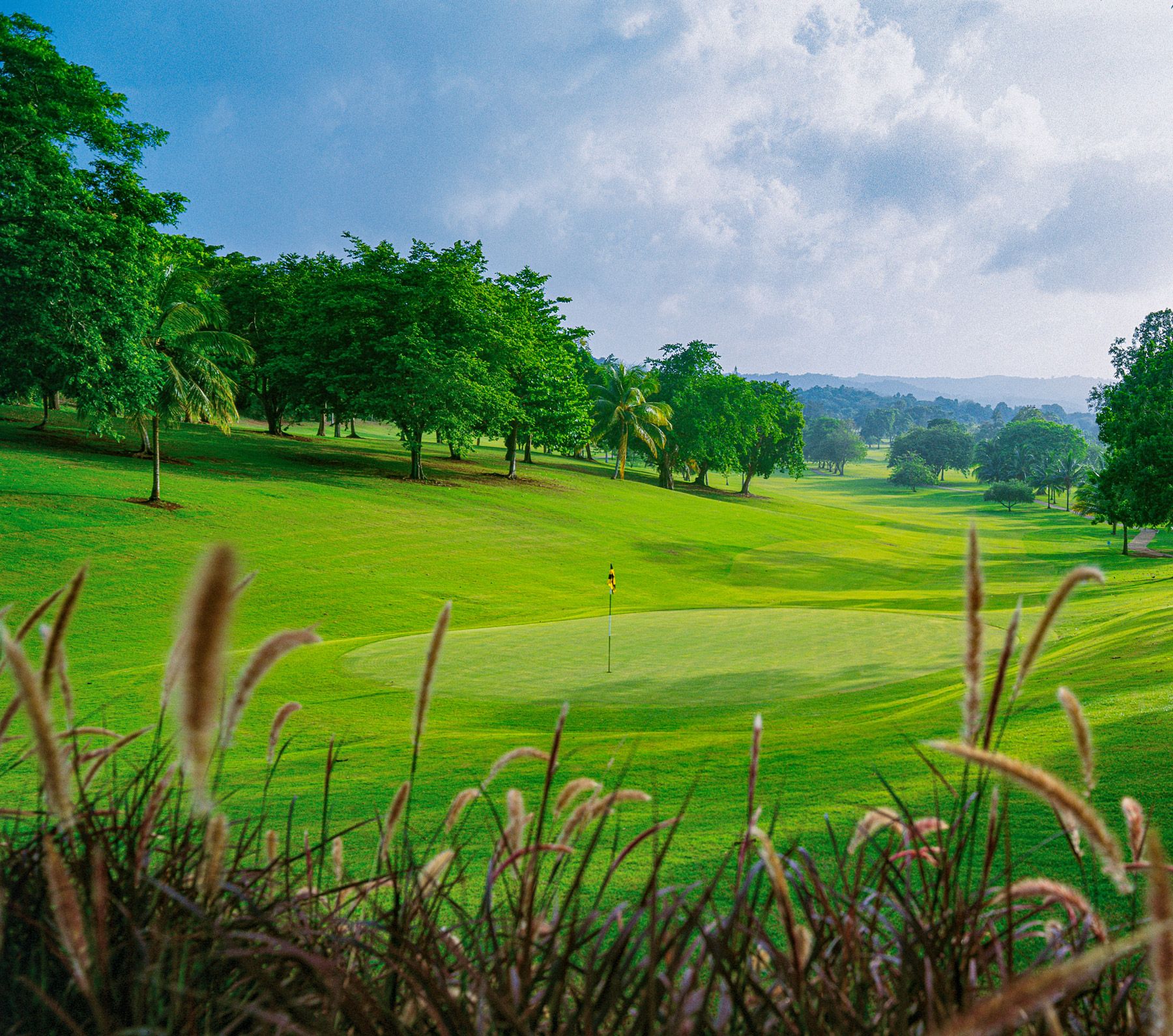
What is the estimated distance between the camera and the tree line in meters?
22.0

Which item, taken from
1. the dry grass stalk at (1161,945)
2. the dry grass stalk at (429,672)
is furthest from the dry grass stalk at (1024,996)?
the dry grass stalk at (429,672)

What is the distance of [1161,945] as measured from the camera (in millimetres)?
805

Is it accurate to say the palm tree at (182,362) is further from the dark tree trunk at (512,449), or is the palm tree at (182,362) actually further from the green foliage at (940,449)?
the green foliage at (940,449)

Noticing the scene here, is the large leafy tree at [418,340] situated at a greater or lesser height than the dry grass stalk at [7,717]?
greater

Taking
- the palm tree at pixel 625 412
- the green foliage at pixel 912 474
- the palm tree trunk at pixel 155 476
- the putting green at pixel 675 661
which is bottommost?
the putting green at pixel 675 661

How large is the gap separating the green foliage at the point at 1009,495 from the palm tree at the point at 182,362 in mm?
76297

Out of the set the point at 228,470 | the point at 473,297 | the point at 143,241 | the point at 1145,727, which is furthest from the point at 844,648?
the point at 473,297

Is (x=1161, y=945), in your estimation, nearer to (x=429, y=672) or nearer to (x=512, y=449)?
(x=429, y=672)

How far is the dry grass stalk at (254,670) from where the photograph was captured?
1.33 meters

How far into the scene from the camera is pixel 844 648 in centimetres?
1434

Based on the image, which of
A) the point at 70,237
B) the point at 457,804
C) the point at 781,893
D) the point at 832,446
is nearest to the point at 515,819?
the point at 457,804

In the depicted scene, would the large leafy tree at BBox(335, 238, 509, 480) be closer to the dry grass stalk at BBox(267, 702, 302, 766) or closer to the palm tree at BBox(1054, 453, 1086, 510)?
the dry grass stalk at BBox(267, 702, 302, 766)

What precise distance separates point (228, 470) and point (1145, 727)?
32015 mm

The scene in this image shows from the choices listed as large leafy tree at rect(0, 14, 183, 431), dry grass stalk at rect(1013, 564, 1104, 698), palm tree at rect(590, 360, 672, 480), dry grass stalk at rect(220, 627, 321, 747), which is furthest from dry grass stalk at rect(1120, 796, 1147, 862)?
palm tree at rect(590, 360, 672, 480)
